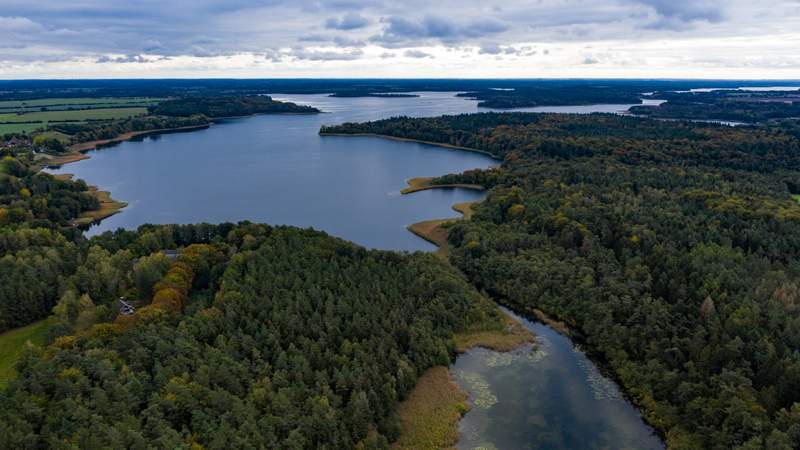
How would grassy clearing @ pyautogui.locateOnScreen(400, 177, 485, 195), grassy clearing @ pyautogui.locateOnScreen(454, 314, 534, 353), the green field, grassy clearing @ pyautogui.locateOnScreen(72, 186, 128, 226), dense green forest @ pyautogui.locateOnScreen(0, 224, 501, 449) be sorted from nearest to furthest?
dense green forest @ pyautogui.locateOnScreen(0, 224, 501, 449) < the green field < grassy clearing @ pyautogui.locateOnScreen(454, 314, 534, 353) < grassy clearing @ pyautogui.locateOnScreen(72, 186, 128, 226) < grassy clearing @ pyautogui.locateOnScreen(400, 177, 485, 195)

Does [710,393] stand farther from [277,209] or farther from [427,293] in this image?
[277,209]

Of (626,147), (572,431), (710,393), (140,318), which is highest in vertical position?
(626,147)

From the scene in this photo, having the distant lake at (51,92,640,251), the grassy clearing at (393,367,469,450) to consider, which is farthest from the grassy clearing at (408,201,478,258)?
the grassy clearing at (393,367,469,450)

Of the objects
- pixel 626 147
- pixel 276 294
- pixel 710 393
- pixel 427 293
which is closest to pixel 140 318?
pixel 276 294

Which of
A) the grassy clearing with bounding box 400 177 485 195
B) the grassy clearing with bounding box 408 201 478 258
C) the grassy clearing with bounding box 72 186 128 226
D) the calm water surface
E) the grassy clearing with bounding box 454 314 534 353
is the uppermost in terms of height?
the grassy clearing with bounding box 400 177 485 195

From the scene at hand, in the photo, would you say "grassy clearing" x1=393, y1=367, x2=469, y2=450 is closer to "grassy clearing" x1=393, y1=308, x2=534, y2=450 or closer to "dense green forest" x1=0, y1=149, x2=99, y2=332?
"grassy clearing" x1=393, y1=308, x2=534, y2=450

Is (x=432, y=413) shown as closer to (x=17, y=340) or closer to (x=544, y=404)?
(x=544, y=404)

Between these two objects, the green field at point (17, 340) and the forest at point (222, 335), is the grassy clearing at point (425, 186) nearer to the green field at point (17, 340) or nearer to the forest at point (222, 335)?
the forest at point (222, 335)
